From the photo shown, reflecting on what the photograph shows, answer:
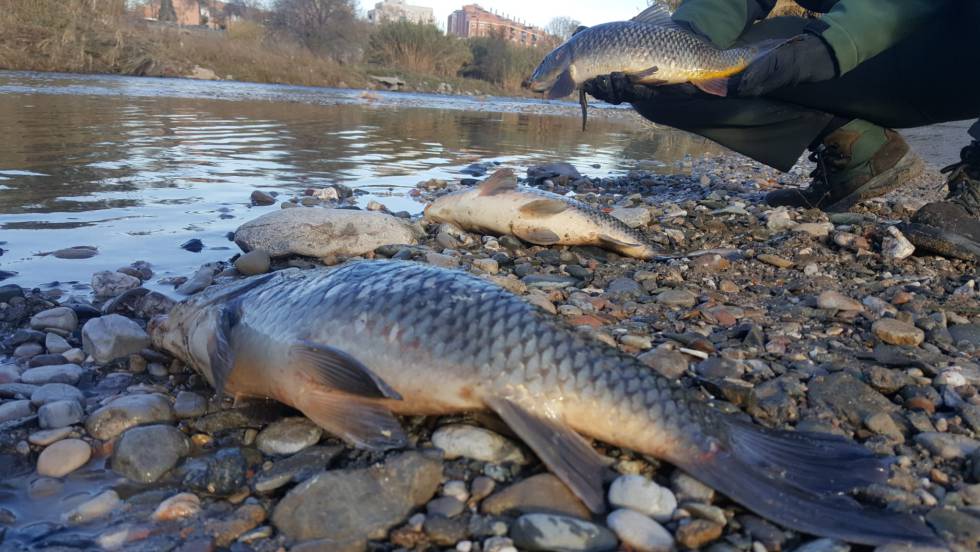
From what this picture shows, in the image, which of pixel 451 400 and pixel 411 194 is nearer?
pixel 451 400

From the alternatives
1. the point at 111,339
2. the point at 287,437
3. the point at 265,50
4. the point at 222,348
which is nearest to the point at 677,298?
the point at 287,437

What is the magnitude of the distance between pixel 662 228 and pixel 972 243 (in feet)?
7.36

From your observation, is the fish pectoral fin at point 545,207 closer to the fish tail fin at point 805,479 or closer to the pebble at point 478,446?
the pebble at point 478,446

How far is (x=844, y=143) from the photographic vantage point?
18.5 ft

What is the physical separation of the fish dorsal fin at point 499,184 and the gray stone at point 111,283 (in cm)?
296

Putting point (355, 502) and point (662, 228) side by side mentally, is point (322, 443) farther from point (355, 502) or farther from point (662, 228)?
point (662, 228)

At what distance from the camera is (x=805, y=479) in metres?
1.89

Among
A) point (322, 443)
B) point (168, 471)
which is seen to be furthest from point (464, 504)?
point (168, 471)

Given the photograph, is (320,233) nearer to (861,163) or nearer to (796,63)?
(796,63)

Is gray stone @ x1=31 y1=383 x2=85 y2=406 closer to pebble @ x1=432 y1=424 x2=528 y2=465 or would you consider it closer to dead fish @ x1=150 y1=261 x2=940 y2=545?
dead fish @ x1=150 y1=261 x2=940 y2=545

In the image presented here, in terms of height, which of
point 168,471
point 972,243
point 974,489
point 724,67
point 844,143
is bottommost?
point 168,471

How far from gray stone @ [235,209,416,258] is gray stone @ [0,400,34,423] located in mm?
2418

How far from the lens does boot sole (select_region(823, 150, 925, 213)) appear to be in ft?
18.7

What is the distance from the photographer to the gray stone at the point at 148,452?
2.19 metres
